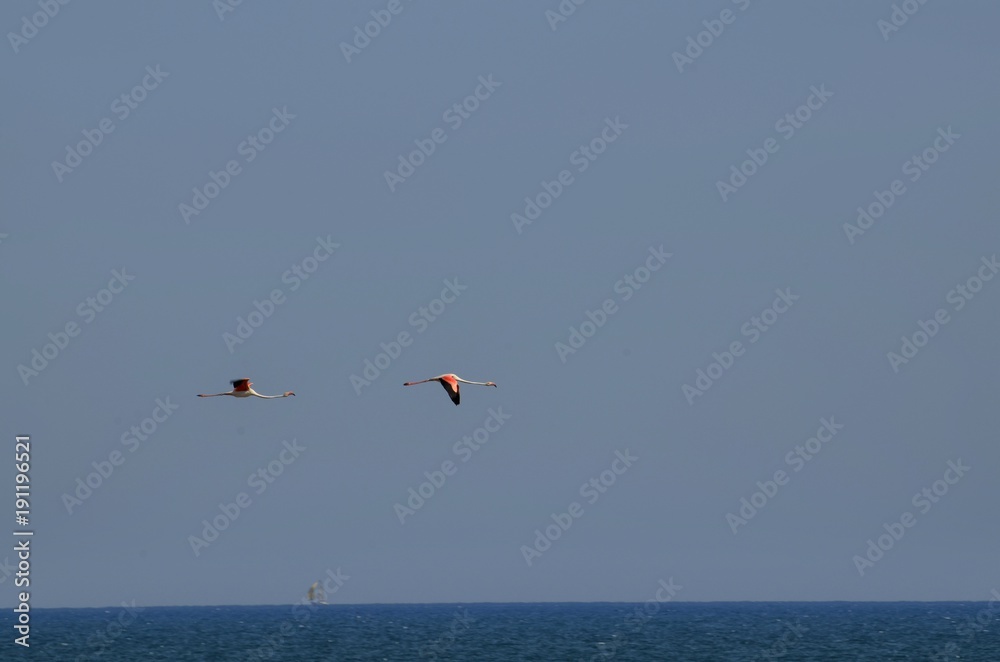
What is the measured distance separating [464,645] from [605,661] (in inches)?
1391

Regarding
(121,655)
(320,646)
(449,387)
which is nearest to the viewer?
(449,387)

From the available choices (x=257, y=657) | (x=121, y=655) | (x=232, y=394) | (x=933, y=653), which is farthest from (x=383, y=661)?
(x=232, y=394)

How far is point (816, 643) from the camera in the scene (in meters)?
189

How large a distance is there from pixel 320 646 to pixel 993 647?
237ft

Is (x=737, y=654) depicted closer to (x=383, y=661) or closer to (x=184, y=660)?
(x=383, y=661)

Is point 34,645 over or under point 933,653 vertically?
over

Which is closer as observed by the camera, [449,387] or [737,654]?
[449,387]

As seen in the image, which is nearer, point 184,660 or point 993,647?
point 184,660

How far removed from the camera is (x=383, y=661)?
505 ft

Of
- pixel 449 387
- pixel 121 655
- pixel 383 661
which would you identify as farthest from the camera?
pixel 121 655

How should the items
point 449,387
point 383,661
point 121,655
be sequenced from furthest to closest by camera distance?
point 121,655 → point 383,661 → point 449,387

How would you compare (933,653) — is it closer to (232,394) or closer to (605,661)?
(605,661)

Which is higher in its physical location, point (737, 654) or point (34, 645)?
point (34, 645)

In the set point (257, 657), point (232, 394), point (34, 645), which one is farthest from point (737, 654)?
point (232, 394)
